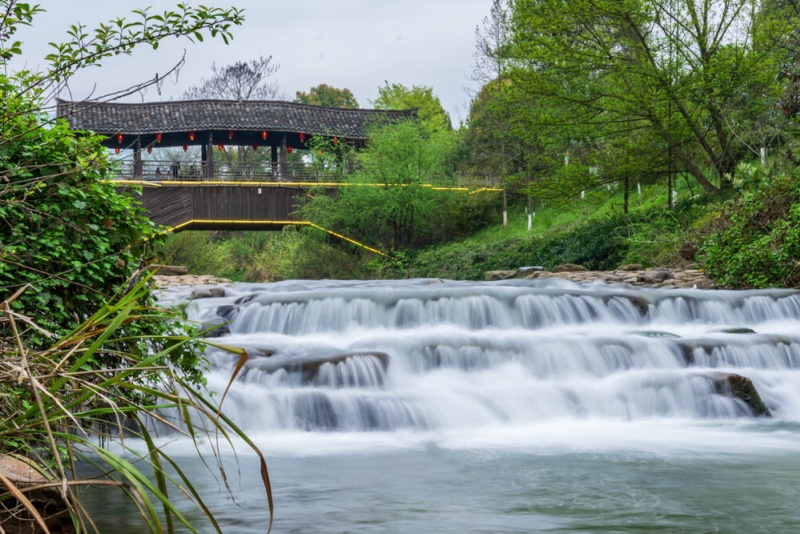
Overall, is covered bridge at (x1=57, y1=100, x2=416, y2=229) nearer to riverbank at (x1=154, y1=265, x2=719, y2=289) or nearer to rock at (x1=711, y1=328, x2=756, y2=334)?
riverbank at (x1=154, y1=265, x2=719, y2=289)

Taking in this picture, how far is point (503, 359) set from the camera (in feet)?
33.9

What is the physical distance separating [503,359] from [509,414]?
1.35 meters

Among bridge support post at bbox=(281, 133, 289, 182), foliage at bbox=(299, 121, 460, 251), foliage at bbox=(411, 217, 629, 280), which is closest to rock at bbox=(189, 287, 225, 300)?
foliage at bbox=(411, 217, 629, 280)

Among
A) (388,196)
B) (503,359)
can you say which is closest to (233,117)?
(388,196)

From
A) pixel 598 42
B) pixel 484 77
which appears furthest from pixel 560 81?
pixel 484 77

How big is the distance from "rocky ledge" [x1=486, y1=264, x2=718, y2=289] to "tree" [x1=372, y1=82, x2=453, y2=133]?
1116 inches

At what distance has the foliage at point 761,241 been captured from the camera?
1471 centimetres

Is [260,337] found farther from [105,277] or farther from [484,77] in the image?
[484,77]

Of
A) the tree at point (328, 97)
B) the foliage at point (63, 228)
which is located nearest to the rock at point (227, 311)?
the foliage at point (63, 228)

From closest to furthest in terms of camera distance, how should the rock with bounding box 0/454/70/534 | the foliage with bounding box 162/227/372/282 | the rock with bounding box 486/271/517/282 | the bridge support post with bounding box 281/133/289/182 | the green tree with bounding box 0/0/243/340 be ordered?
the rock with bounding box 0/454/70/534 → the green tree with bounding box 0/0/243/340 → the rock with bounding box 486/271/517/282 → the foliage with bounding box 162/227/372/282 → the bridge support post with bounding box 281/133/289/182

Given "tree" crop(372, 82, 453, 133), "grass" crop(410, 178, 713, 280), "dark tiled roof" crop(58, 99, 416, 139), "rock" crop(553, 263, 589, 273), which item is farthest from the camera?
"tree" crop(372, 82, 453, 133)

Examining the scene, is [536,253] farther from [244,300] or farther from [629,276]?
[244,300]

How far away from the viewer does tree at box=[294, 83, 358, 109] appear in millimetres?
60312

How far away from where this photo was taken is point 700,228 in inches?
754
